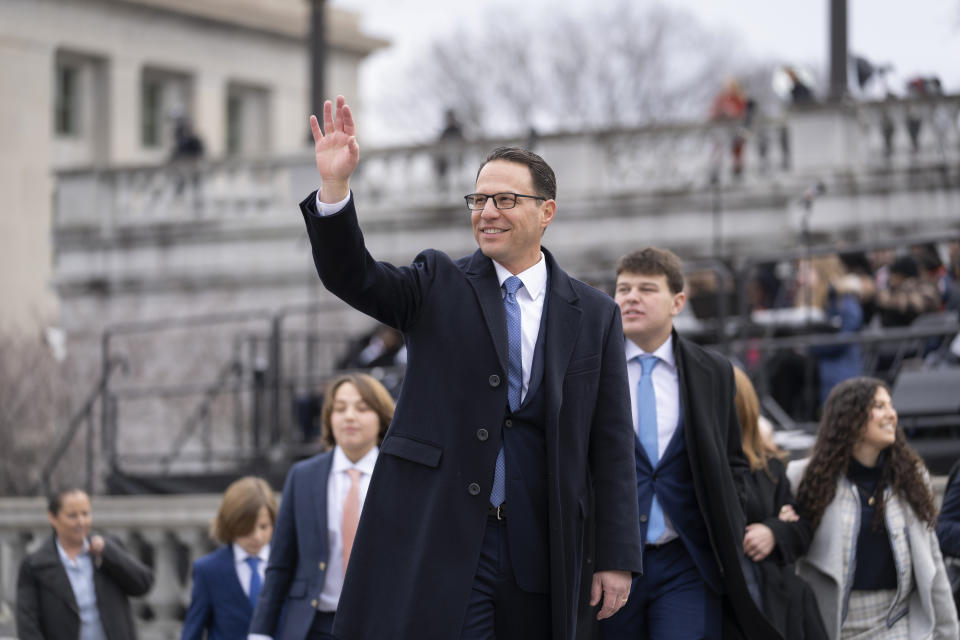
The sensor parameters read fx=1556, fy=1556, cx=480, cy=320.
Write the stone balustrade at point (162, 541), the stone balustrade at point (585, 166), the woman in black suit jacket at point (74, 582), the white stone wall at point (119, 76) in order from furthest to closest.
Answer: the white stone wall at point (119, 76), the stone balustrade at point (585, 166), the stone balustrade at point (162, 541), the woman in black suit jacket at point (74, 582)

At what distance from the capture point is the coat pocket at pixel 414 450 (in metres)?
4.80

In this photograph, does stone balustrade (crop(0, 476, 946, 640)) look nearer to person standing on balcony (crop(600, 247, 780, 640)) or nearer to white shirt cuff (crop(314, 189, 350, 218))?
person standing on balcony (crop(600, 247, 780, 640))

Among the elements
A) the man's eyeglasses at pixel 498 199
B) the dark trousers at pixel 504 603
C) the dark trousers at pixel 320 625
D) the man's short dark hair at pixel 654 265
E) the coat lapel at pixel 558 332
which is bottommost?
the dark trousers at pixel 320 625

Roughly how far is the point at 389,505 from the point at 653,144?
15922mm

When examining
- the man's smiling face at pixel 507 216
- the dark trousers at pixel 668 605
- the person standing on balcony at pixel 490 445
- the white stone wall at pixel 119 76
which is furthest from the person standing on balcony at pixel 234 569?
the white stone wall at pixel 119 76

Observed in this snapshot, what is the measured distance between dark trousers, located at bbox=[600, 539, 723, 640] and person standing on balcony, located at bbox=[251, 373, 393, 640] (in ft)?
4.50

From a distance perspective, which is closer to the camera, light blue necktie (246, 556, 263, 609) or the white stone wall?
light blue necktie (246, 556, 263, 609)

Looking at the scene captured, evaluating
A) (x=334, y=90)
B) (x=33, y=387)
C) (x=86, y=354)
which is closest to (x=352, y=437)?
(x=33, y=387)

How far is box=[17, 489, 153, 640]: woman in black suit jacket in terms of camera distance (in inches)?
347

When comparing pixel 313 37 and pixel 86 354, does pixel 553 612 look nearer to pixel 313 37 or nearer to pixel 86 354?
pixel 313 37

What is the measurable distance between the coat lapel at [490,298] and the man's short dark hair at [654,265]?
1.69m

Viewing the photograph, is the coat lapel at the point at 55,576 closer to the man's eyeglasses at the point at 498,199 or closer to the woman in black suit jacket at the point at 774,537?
the woman in black suit jacket at the point at 774,537

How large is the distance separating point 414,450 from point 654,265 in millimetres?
2146

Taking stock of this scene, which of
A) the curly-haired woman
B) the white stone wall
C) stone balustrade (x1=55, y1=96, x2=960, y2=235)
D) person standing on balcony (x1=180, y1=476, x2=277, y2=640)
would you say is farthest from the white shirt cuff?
the white stone wall
